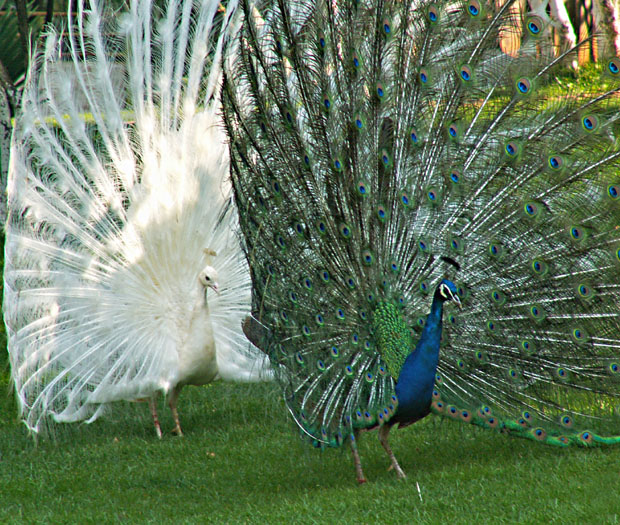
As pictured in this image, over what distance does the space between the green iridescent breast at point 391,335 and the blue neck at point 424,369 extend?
8.0 inches

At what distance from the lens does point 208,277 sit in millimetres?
6375

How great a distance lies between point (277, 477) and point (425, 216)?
1983mm

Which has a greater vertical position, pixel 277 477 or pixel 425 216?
pixel 425 216

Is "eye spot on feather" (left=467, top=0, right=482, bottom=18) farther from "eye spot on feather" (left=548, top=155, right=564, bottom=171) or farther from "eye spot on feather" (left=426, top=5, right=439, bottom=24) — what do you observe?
"eye spot on feather" (left=548, top=155, right=564, bottom=171)

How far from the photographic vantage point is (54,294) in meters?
6.59

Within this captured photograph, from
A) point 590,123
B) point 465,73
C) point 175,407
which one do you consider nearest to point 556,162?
point 590,123

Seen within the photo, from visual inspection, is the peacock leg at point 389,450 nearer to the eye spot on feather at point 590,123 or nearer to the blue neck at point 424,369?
the blue neck at point 424,369

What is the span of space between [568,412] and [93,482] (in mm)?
3081

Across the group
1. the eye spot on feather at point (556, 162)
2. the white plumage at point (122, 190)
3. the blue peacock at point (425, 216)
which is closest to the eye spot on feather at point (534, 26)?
the blue peacock at point (425, 216)

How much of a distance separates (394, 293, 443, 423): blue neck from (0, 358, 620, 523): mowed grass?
0.54m

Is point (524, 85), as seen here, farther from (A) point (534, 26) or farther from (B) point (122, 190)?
(B) point (122, 190)

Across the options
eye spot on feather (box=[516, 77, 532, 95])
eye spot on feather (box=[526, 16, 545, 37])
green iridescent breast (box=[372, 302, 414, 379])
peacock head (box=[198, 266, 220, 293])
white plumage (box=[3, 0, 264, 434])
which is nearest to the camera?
eye spot on feather (box=[526, 16, 545, 37])

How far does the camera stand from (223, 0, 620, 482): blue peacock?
16.2ft

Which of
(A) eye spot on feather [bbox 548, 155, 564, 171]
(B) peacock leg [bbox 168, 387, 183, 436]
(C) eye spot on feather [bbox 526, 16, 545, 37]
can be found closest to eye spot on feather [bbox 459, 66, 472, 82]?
(C) eye spot on feather [bbox 526, 16, 545, 37]
